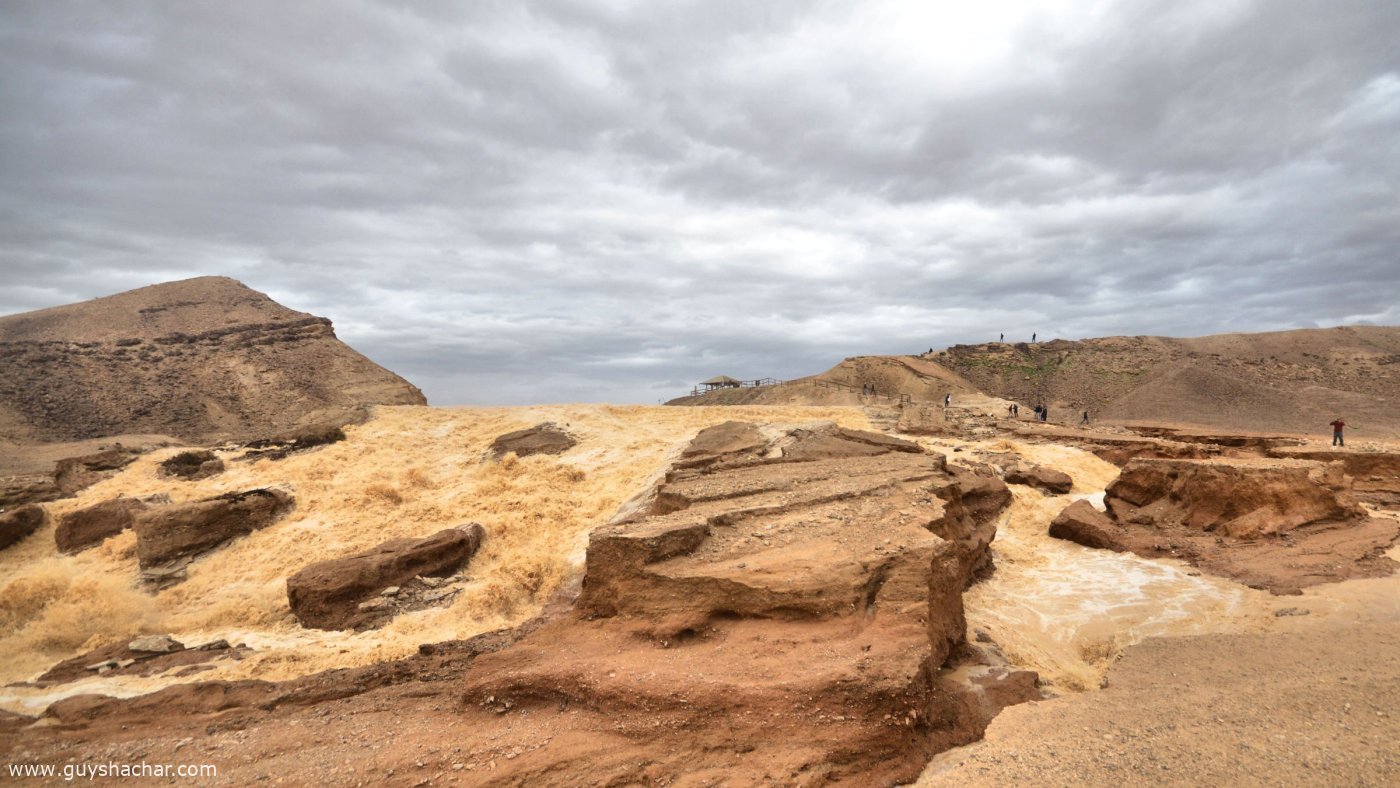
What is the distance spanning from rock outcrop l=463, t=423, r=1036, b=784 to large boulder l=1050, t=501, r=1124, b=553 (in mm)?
4432

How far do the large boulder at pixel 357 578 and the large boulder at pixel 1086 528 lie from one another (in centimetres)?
995

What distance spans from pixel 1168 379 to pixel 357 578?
162 feet

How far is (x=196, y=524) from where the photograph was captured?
1095 centimetres

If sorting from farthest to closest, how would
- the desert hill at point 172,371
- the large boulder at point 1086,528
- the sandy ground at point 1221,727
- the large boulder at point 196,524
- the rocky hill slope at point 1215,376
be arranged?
the rocky hill slope at point 1215,376
the desert hill at point 172,371
the large boulder at point 196,524
the large boulder at point 1086,528
the sandy ground at point 1221,727

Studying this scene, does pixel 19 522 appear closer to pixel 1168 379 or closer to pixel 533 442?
pixel 533 442

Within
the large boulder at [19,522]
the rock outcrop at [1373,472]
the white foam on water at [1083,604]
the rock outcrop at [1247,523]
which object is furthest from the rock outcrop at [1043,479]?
the large boulder at [19,522]

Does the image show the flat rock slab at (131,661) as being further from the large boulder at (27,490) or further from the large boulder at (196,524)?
the large boulder at (27,490)

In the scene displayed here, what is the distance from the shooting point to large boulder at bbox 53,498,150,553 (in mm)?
11516

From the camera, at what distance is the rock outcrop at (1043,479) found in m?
13.2

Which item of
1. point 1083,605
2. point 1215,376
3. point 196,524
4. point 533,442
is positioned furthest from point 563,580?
point 1215,376

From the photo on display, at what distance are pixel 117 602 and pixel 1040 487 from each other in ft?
53.7

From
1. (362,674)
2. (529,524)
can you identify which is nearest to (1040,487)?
(529,524)

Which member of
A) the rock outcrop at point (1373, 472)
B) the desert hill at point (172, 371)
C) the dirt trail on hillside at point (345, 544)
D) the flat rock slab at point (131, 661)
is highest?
the desert hill at point (172, 371)

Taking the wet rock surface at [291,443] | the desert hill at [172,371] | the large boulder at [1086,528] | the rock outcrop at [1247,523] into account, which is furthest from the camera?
the desert hill at [172,371]
